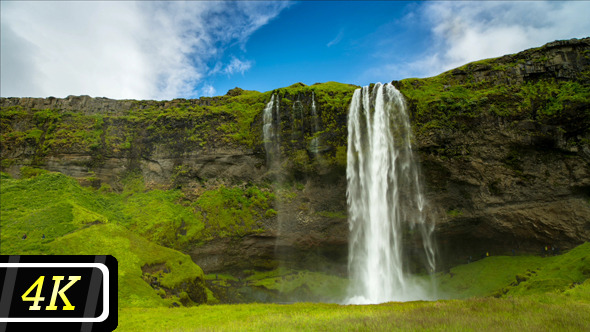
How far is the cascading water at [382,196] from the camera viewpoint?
136ft

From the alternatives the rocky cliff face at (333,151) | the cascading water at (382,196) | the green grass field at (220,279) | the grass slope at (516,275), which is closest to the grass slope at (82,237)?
the green grass field at (220,279)

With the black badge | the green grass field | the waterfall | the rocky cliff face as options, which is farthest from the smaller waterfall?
the black badge

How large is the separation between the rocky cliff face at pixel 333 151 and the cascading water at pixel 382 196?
1644 millimetres

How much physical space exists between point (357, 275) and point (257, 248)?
44.6 ft

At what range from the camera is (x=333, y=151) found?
47.1 m

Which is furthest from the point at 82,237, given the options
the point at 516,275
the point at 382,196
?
the point at 516,275

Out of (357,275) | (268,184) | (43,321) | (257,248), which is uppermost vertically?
(268,184)

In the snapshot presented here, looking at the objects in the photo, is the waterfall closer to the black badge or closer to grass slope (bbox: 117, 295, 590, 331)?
grass slope (bbox: 117, 295, 590, 331)

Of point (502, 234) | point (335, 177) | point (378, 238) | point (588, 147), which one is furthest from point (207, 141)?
point (588, 147)

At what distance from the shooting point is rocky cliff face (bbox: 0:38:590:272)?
3981cm

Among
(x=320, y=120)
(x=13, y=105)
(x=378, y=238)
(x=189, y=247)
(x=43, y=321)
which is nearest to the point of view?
(x=43, y=321)

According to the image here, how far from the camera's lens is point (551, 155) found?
3997 cm

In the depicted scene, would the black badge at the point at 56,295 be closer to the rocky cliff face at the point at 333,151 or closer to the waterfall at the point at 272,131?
the rocky cliff face at the point at 333,151

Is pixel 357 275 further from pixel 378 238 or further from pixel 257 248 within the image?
pixel 257 248
